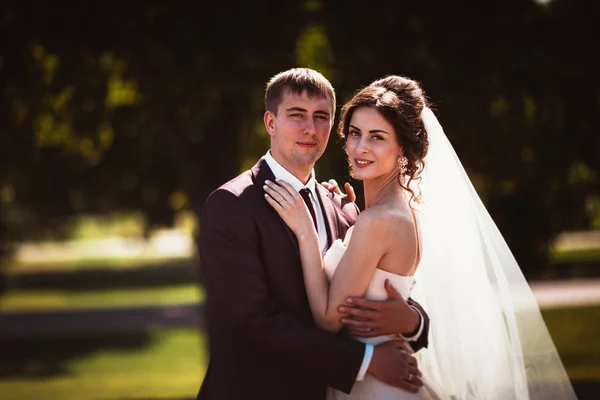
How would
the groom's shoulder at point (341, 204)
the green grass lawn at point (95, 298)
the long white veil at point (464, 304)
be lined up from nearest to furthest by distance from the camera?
1. the long white veil at point (464, 304)
2. the groom's shoulder at point (341, 204)
3. the green grass lawn at point (95, 298)

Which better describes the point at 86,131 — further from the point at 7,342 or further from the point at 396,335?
the point at 7,342

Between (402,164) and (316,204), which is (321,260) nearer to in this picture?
(316,204)

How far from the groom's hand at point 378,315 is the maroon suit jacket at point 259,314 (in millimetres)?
110

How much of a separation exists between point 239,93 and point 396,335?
25.4 ft

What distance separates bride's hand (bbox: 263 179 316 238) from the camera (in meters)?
4.04

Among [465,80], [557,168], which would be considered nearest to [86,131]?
[465,80]

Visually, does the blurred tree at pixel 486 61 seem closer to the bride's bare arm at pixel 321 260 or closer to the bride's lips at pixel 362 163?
the bride's lips at pixel 362 163

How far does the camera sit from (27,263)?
5425 centimetres

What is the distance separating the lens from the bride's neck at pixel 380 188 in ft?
14.1

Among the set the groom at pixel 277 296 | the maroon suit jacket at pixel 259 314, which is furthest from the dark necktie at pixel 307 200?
the maroon suit jacket at pixel 259 314

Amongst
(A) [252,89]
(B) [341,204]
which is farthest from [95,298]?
(B) [341,204]

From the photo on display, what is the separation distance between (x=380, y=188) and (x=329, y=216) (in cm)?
33

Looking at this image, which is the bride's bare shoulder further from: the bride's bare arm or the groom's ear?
the groom's ear

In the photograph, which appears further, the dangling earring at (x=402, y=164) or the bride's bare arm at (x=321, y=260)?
the dangling earring at (x=402, y=164)
